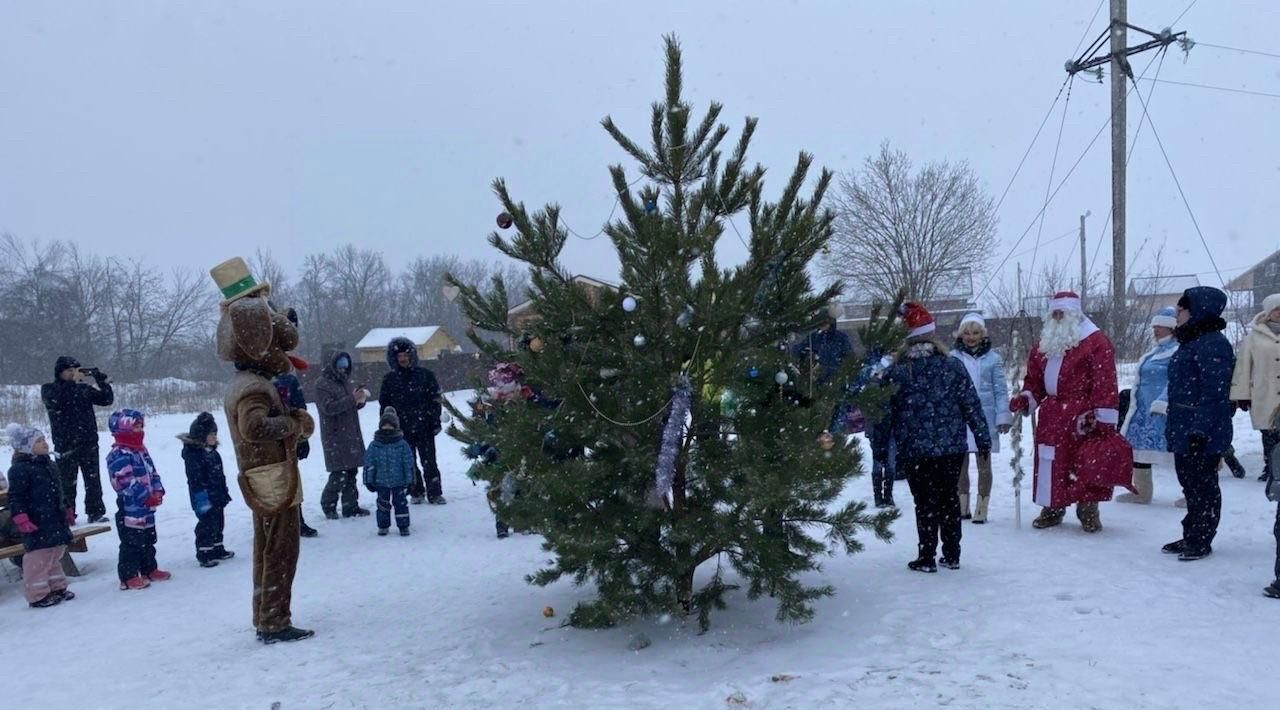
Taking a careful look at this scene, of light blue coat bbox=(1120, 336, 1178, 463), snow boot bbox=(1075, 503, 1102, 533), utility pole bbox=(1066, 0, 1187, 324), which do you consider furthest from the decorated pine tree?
utility pole bbox=(1066, 0, 1187, 324)

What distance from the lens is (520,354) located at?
4758 millimetres

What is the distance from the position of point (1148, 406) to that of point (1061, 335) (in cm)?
213

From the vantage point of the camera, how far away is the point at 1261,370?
6262 mm

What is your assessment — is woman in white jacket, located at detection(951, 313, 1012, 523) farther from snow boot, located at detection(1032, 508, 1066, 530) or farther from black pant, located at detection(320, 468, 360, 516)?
black pant, located at detection(320, 468, 360, 516)

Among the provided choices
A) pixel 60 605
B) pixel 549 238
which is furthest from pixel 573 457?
pixel 60 605

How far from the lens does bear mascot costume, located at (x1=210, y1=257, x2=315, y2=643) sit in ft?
16.6

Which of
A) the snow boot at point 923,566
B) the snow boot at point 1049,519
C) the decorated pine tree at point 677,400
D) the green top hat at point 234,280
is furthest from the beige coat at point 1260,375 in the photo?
the green top hat at point 234,280

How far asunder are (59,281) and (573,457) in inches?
2149

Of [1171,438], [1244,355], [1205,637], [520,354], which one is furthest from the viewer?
[1244,355]

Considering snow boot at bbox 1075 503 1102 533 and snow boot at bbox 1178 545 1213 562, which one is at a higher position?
snow boot at bbox 1075 503 1102 533

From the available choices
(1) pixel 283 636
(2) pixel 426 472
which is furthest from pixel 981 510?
(2) pixel 426 472

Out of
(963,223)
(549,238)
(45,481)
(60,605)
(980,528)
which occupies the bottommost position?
(60,605)

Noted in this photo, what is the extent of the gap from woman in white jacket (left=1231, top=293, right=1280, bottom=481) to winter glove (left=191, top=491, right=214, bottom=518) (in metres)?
8.33

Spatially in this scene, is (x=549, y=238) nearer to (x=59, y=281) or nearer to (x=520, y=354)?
(x=520, y=354)
